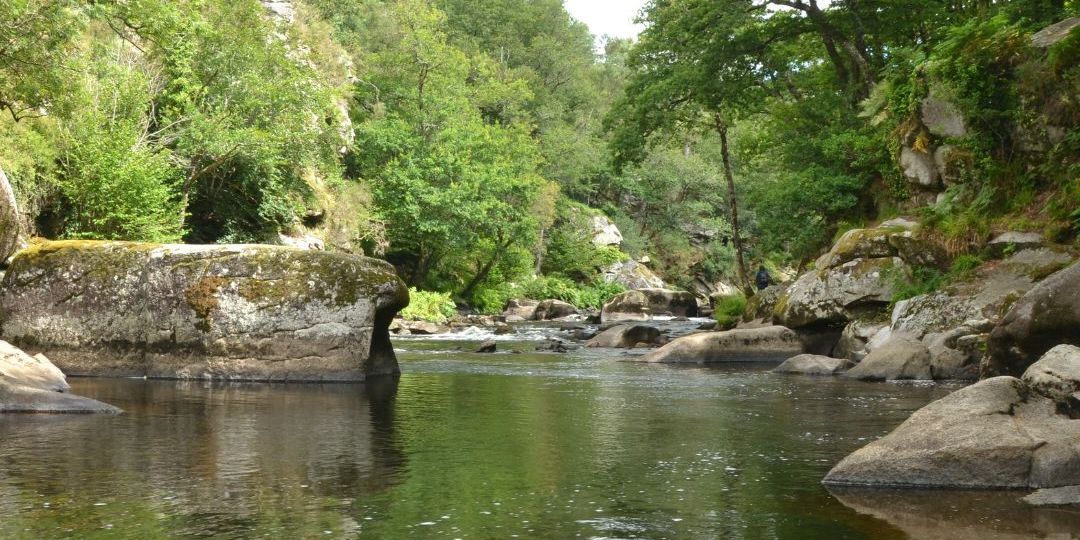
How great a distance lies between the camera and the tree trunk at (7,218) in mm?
14027

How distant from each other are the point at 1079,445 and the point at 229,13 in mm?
30915

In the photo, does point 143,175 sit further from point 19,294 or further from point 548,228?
point 548,228

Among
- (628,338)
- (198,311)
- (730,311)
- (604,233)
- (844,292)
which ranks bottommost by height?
(628,338)

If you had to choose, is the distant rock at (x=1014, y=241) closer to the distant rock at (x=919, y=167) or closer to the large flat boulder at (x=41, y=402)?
the distant rock at (x=919, y=167)

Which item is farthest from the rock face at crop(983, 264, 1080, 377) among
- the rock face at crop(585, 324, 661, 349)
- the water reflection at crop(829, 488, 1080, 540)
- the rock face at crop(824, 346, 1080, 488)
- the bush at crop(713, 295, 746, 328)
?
the bush at crop(713, 295, 746, 328)

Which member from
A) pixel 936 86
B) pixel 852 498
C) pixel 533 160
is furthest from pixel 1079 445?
pixel 533 160

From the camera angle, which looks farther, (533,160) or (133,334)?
(533,160)

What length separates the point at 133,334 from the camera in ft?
50.7

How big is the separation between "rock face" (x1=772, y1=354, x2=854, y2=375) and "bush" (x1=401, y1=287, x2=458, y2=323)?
20.1 meters

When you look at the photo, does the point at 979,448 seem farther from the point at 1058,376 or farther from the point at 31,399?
the point at 31,399

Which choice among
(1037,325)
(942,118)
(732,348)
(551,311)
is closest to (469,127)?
(551,311)

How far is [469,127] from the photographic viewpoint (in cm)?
4856

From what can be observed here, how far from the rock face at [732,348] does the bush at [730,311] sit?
561cm

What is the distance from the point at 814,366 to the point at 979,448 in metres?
11.0
